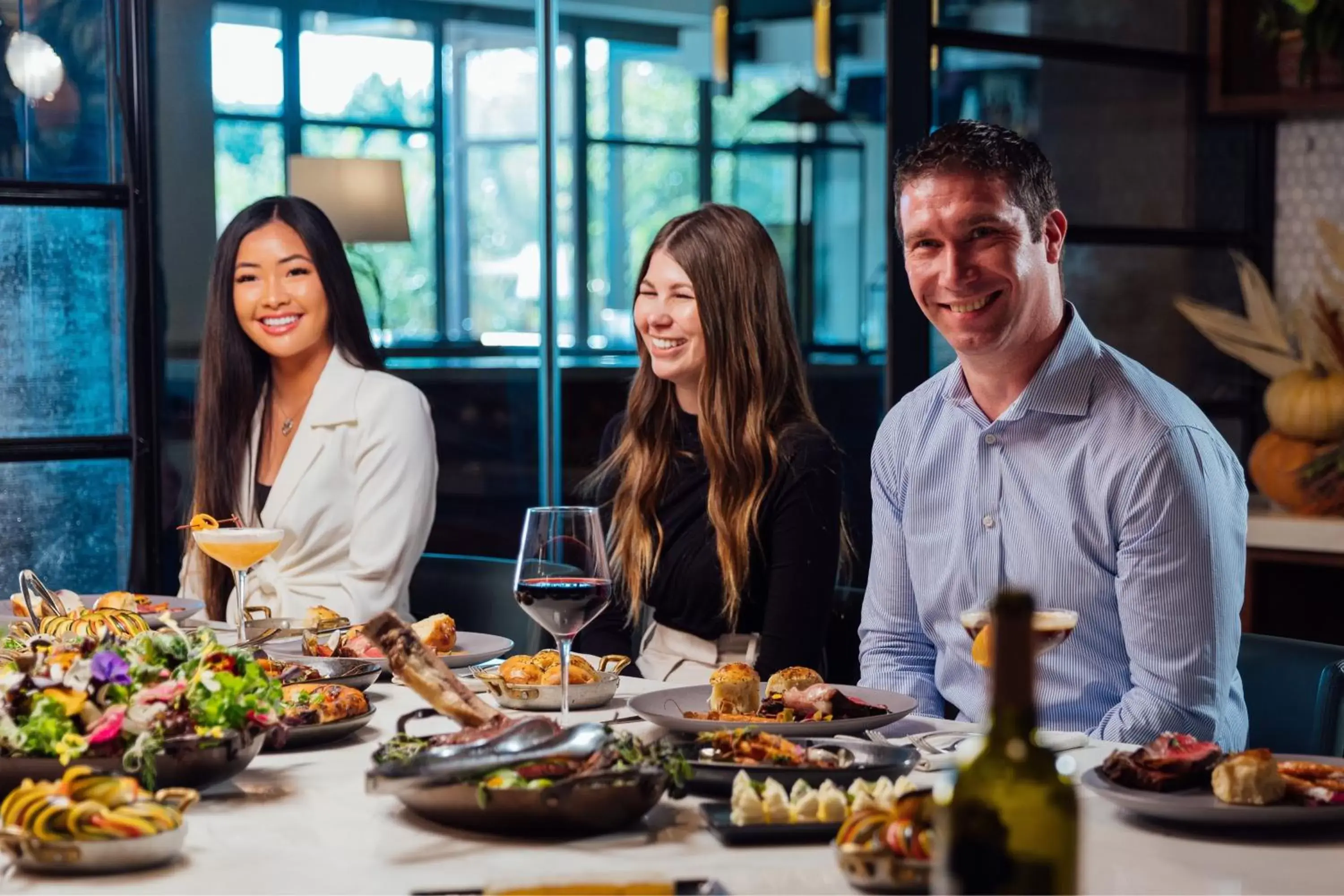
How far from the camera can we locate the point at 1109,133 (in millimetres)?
5219

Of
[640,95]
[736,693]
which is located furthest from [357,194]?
[736,693]

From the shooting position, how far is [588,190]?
5395 mm

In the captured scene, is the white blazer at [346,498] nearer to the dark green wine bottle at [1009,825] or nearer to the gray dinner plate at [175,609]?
the gray dinner plate at [175,609]

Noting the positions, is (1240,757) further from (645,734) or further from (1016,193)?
(1016,193)

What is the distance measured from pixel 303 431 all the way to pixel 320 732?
1.83 metres

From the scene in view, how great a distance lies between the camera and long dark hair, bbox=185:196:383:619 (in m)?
3.52

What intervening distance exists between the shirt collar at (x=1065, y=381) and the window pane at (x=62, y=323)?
296 cm

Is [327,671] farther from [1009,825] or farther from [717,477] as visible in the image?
[1009,825]

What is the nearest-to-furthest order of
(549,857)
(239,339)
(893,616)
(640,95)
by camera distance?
(549,857) < (893,616) < (239,339) < (640,95)

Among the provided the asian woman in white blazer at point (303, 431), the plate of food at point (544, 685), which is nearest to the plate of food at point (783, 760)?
the plate of food at point (544, 685)

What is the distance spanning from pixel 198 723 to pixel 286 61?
3.68 metres

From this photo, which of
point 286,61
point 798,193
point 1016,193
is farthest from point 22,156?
point 1016,193

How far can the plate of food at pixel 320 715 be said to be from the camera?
1698 mm

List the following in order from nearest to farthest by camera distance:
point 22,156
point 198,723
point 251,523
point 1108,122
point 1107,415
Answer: point 198,723 < point 1107,415 < point 251,523 < point 22,156 < point 1108,122
